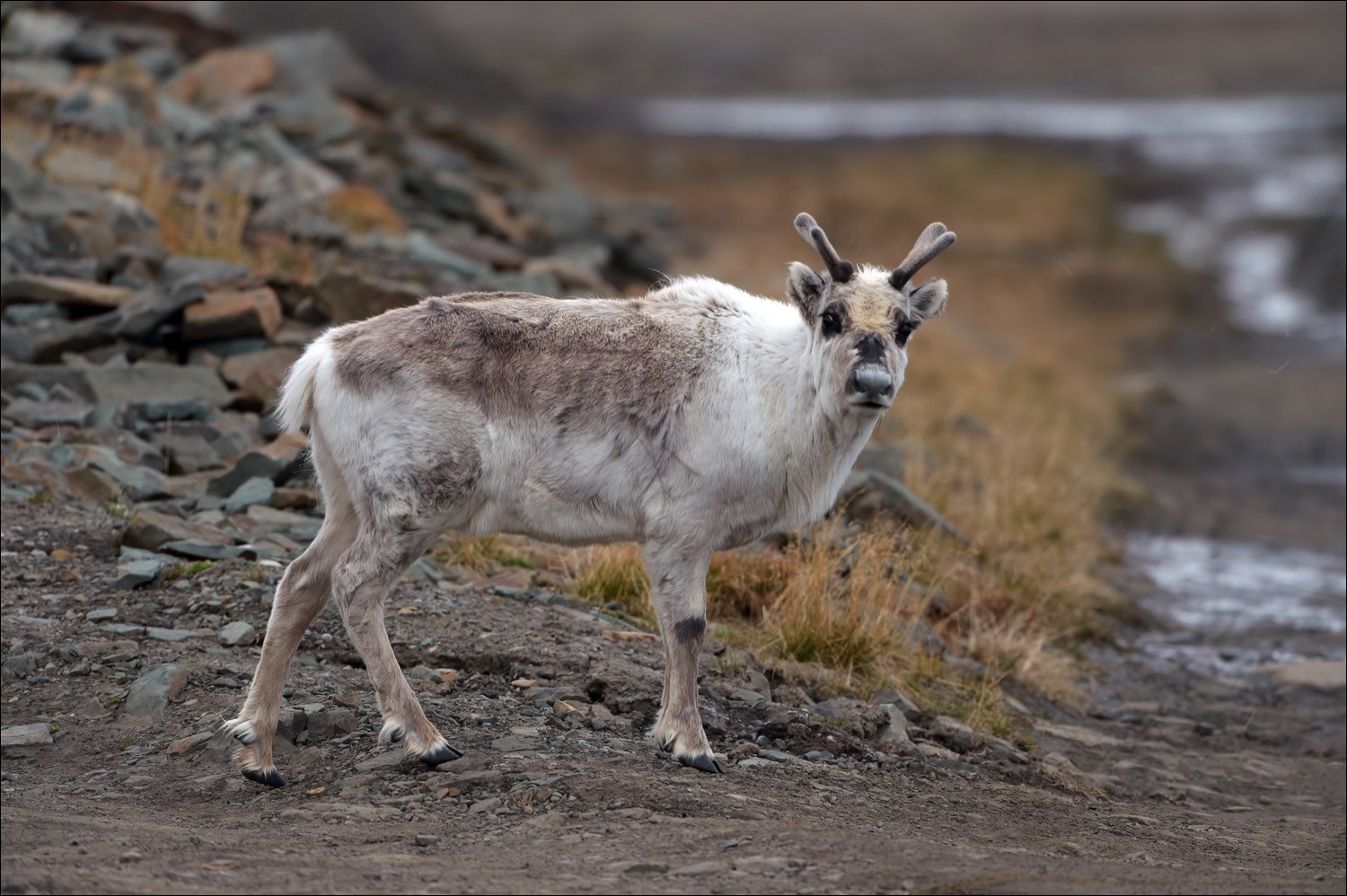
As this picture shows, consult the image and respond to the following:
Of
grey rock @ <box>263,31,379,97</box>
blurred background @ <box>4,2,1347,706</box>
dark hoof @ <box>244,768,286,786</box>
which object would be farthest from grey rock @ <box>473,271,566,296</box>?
grey rock @ <box>263,31,379,97</box>

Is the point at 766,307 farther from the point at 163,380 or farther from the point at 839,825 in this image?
the point at 163,380

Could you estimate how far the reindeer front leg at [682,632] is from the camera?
788 centimetres

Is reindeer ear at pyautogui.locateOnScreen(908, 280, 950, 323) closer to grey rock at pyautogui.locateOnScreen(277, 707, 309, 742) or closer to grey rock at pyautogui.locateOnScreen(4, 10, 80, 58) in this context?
grey rock at pyautogui.locateOnScreen(277, 707, 309, 742)

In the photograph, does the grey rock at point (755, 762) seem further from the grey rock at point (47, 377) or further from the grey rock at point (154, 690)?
the grey rock at point (47, 377)

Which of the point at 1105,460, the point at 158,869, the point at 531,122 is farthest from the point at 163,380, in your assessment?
the point at 531,122

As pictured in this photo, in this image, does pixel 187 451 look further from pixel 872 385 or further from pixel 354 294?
pixel 872 385

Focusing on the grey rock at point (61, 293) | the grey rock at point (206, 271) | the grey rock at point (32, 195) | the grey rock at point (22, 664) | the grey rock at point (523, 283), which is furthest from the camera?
the grey rock at point (523, 283)

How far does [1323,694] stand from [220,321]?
32.9 feet

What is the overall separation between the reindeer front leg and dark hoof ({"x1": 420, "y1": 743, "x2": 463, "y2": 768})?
1143 mm

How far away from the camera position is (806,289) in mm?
8062

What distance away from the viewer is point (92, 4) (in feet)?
90.6

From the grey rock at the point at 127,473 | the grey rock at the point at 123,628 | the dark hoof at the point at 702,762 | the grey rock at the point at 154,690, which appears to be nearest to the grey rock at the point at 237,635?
the grey rock at the point at 123,628

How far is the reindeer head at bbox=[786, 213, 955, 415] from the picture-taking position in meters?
7.70

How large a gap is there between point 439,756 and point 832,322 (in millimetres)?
2986
